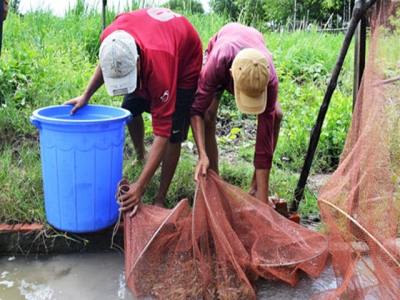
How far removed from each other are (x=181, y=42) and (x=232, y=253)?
1.53 m

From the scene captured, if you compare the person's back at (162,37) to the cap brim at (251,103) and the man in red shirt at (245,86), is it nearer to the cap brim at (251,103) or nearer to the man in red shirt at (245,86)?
the man in red shirt at (245,86)

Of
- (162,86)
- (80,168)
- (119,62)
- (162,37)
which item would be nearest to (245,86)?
(162,86)

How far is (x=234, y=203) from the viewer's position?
2.97 meters

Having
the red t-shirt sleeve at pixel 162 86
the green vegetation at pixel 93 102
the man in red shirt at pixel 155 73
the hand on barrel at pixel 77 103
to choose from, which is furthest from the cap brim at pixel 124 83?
the green vegetation at pixel 93 102

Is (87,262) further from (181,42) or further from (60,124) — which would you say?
(181,42)

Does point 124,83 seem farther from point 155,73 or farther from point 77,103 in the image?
point 77,103

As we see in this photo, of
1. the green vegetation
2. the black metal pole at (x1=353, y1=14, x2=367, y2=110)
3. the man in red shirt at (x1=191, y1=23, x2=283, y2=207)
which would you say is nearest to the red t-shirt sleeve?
the man in red shirt at (x1=191, y1=23, x2=283, y2=207)

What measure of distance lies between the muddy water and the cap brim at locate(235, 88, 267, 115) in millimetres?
1168

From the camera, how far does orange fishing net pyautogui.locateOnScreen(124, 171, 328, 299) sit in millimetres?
2711

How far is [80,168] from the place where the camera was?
9.61 ft

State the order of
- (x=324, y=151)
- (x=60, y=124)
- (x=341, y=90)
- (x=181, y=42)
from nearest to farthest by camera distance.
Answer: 1. (x=60, y=124)
2. (x=181, y=42)
3. (x=324, y=151)
4. (x=341, y=90)

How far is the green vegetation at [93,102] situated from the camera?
12.0 feet

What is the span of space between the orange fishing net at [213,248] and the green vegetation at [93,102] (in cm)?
73

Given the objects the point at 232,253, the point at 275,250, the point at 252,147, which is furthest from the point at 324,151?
the point at 232,253
